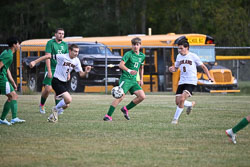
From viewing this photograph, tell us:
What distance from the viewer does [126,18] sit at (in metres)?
46.5

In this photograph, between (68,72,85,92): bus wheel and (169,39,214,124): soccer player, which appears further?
(68,72,85,92): bus wheel

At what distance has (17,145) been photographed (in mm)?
8227

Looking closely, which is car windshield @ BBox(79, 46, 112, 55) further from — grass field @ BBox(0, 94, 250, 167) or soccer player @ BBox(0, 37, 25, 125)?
soccer player @ BBox(0, 37, 25, 125)

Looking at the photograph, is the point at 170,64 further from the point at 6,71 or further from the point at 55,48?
the point at 6,71

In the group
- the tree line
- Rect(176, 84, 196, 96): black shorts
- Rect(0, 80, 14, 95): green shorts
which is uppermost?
the tree line

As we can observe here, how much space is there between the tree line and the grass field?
87.0 feet

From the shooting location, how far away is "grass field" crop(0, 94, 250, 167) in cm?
702

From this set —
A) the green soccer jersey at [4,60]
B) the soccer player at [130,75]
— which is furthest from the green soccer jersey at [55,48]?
the green soccer jersey at [4,60]

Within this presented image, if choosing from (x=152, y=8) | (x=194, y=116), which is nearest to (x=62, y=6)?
(x=152, y=8)

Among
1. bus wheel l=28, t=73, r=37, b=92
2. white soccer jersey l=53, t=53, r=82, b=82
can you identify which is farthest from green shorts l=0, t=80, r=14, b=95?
bus wheel l=28, t=73, r=37, b=92

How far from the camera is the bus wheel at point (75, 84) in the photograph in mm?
24344

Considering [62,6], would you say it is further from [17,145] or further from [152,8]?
[17,145]

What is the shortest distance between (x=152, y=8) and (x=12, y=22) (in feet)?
40.9

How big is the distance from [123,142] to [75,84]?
16075 mm
